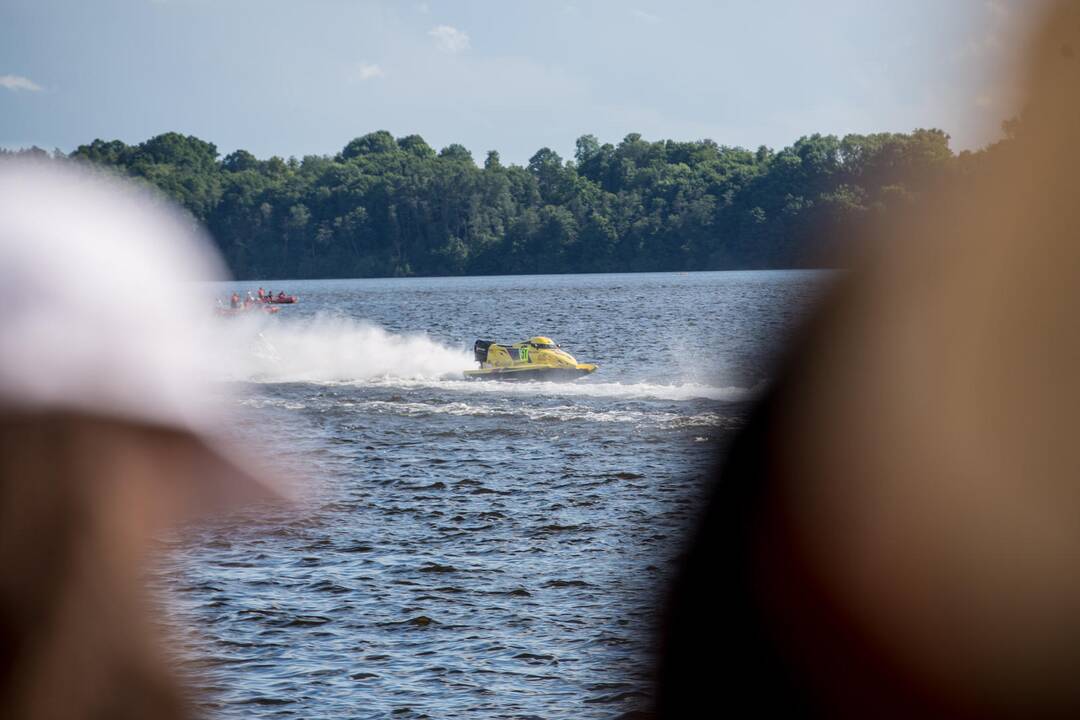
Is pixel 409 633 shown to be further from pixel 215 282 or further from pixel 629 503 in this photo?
pixel 215 282

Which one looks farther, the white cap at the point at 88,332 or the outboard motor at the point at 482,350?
the outboard motor at the point at 482,350

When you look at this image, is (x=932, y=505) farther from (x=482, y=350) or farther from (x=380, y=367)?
(x=380, y=367)

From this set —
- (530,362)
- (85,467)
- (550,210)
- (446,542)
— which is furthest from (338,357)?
(550,210)

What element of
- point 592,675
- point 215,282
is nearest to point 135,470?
point 592,675

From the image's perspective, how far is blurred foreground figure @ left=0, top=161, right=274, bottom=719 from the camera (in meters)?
12.7

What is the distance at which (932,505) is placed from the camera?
18125 millimetres

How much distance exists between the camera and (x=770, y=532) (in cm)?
1775

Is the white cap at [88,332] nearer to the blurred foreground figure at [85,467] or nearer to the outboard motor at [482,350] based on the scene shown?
the blurred foreground figure at [85,467]

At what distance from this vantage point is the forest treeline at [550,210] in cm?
14788

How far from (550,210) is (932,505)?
15379 centimetres

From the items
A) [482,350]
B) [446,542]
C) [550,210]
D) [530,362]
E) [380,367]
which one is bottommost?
[446,542]

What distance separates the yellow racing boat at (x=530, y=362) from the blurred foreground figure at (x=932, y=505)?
626cm

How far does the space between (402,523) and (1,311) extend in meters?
29.8

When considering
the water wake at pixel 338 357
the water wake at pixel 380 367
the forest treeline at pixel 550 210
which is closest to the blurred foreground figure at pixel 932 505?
the water wake at pixel 380 367
